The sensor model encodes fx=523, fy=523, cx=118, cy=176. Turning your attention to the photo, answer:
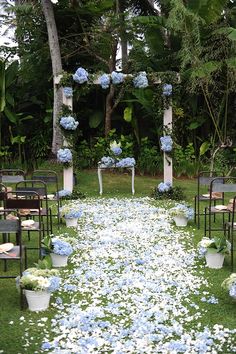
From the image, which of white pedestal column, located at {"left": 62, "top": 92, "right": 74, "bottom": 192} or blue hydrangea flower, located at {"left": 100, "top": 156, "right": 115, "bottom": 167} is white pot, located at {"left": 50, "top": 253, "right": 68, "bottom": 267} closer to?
white pedestal column, located at {"left": 62, "top": 92, "right": 74, "bottom": 192}

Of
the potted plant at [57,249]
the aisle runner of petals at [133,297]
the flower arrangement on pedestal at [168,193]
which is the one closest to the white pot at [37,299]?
the aisle runner of petals at [133,297]

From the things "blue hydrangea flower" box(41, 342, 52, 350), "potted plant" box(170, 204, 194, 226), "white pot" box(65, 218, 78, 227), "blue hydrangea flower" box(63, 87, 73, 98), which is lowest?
"blue hydrangea flower" box(41, 342, 52, 350)

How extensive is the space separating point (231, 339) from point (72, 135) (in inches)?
274

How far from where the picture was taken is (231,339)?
3801 mm

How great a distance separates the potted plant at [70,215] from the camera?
755cm

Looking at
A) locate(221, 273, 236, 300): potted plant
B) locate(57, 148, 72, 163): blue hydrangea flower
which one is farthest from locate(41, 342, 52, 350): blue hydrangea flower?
locate(57, 148, 72, 163): blue hydrangea flower

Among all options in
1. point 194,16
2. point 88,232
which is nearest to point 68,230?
point 88,232

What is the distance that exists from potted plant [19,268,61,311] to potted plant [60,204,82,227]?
314 centimetres

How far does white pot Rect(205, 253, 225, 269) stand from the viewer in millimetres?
5569

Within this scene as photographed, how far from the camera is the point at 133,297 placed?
183 inches

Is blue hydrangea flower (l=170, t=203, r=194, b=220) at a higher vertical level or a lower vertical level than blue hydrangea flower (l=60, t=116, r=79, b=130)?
lower

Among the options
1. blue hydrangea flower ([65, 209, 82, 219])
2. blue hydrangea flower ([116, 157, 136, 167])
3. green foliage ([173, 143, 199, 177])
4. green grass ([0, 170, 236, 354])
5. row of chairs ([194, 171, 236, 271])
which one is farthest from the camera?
green foliage ([173, 143, 199, 177])

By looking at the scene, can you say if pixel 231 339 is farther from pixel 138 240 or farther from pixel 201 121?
pixel 201 121

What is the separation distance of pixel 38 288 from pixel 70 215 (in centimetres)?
330
